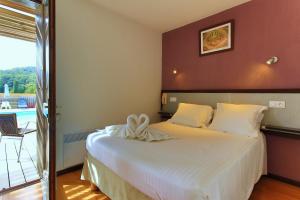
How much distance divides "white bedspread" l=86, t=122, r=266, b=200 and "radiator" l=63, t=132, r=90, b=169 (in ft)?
1.98

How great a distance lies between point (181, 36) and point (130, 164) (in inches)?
108

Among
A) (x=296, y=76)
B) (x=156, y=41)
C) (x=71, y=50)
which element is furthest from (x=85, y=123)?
(x=296, y=76)

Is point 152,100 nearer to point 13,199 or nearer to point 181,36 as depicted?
point 181,36

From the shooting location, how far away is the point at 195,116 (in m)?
2.59

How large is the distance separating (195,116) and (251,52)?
3.97 ft

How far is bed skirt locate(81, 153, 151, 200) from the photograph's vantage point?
1.36m

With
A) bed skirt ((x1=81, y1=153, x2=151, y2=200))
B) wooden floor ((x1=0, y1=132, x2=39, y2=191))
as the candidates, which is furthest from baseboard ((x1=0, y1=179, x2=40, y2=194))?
bed skirt ((x1=81, y1=153, x2=151, y2=200))

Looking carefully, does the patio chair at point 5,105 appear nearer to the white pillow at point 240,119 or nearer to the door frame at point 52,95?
the door frame at point 52,95

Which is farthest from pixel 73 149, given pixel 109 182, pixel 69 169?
pixel 109 182

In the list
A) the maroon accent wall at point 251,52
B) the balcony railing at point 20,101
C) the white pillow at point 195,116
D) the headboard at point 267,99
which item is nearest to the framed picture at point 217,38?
the maroon accent wall at point 251,52

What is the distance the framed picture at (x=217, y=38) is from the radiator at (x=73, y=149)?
2449mm

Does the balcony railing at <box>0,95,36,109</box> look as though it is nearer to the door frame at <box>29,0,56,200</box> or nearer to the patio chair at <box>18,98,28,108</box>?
the patio chair at <box>18,98,28,108</box>

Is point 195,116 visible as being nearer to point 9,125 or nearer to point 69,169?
point 69,169

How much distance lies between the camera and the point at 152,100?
140 inches
